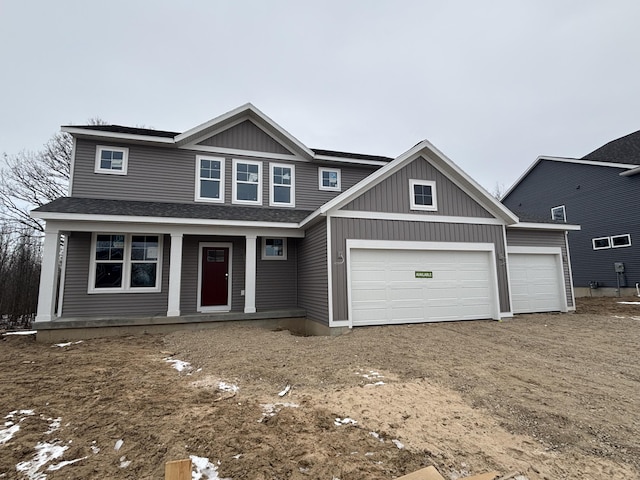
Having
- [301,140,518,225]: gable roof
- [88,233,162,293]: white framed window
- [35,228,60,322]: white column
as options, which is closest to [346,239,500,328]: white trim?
[301,140,518,225]: gable roof

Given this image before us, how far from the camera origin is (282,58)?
616 inches

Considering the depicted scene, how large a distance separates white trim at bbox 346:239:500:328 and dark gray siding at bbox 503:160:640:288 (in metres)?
10.8

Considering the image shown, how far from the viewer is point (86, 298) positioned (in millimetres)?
8930

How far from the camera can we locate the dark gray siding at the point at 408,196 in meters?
8.69

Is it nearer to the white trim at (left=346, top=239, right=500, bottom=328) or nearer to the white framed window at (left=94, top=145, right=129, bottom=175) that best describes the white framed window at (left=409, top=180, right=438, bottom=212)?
the white trim at (left=346, top=239, right=500, bottom=328)

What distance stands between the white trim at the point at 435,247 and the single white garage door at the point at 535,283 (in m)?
1.67

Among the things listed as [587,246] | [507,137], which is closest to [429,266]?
[587,246]

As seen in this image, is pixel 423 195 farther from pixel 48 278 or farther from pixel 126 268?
pixel 48 278

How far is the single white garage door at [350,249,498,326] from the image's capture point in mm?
8352

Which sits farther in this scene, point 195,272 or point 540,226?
point 540,226

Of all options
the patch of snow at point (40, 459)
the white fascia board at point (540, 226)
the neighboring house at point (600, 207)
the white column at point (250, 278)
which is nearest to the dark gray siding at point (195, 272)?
the white column at point (250, 278)

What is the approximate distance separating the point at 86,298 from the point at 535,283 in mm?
14308

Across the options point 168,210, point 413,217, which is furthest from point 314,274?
point 168,210

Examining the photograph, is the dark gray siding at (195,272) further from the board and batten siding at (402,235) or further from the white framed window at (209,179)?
the board and batten siding at (402,235)
